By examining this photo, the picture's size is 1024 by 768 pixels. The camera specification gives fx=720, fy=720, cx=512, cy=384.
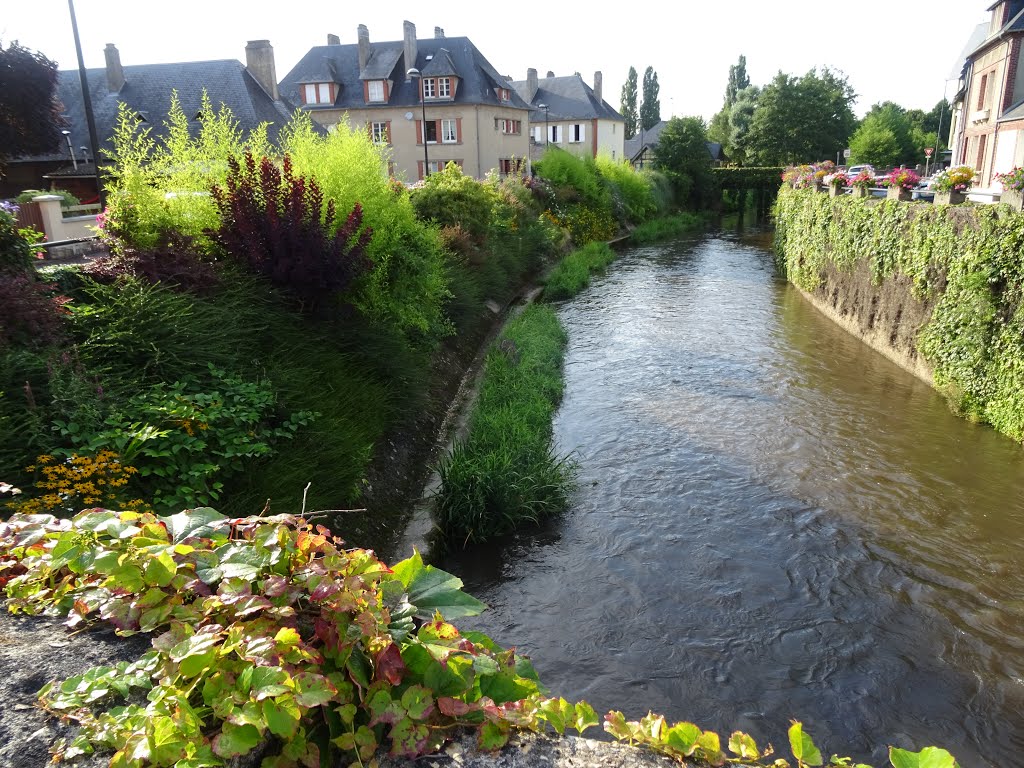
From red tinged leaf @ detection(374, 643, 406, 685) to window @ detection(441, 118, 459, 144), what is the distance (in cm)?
4380

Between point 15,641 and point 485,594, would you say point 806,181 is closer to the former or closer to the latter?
point 485,594

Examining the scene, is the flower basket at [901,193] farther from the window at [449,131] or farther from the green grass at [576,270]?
the window at [449,131]

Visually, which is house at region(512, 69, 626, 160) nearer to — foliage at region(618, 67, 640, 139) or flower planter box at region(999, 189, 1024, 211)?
foliage at region(618, 67, 640, 139)

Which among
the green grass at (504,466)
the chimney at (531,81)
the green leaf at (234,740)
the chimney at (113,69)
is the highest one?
the chimney at (531,81)

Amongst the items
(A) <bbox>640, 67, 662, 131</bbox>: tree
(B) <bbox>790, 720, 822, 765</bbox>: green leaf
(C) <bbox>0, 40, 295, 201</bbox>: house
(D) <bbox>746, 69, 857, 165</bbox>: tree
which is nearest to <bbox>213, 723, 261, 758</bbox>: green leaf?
(B) <bbox>790, 720, 822, 765</bbox>: green leaf

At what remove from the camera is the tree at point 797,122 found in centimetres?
6372

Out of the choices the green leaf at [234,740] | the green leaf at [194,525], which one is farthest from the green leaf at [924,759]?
the green leaf at [194,525]

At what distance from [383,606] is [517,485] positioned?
570cm

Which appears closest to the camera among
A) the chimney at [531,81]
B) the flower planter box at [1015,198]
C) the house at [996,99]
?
the flower planter box at [1015,198]

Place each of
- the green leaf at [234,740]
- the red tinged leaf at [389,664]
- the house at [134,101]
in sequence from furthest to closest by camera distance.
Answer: the house at [134,101]
the red tinged leaf at [389,664]
the green leaf at [234,740]

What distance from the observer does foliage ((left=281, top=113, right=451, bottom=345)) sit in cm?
980

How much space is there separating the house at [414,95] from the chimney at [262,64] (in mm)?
9231

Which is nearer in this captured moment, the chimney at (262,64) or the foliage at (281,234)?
the foliage at (281,234)

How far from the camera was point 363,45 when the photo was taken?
43.1 m
